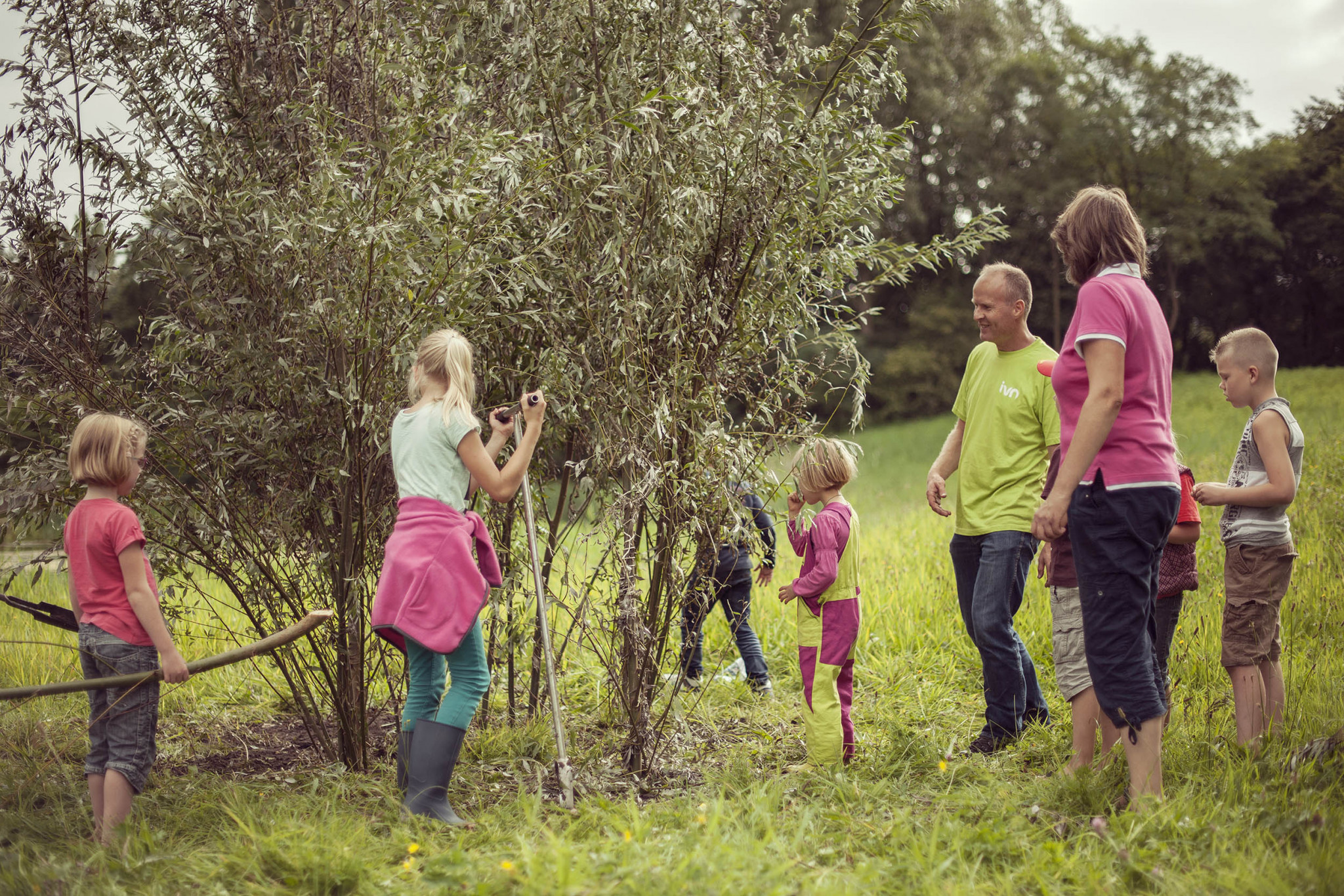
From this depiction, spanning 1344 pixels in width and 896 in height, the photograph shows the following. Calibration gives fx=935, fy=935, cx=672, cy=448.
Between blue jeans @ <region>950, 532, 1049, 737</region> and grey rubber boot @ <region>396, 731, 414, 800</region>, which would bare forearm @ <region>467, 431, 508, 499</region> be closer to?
grey rubber boot @ <region>396, 731, 414, 800</region>

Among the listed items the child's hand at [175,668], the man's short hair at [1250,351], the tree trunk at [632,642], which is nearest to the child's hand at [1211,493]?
the man's short hair at [1250,351]

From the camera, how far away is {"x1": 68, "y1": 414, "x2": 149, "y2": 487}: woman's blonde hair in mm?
3047

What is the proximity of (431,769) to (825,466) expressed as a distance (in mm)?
1875

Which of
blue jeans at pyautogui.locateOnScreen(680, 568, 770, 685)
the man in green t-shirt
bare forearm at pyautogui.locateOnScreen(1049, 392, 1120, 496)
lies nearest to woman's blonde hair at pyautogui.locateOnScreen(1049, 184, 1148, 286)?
bare forearm at pyautogui.locateOnScreen(1049, 392, 1120, 496)

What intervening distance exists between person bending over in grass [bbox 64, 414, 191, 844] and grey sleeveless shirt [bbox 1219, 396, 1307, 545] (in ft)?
12.7

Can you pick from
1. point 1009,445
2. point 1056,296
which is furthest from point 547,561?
point 1056,296

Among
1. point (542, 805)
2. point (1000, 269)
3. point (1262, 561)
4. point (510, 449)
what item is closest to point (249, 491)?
point (510, 449)

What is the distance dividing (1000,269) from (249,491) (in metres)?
3.23

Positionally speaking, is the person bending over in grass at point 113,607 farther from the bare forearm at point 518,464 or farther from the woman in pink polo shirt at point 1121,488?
the woman in pink polo shirt at point 1121,488

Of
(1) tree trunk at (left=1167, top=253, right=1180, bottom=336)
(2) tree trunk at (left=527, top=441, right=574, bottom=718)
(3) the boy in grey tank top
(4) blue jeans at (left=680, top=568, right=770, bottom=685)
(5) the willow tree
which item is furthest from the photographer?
(1) tree trunk at (left=1167, top=253, right=1180, bottom=336)

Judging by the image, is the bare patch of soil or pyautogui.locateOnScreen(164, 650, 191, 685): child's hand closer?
pyautogui.locateOnScreen(164, 650, 191, 685): child's hand

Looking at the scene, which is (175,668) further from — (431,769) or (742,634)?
A: (742,634)

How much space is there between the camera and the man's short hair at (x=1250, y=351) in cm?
360

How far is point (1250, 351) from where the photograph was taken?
363cm
